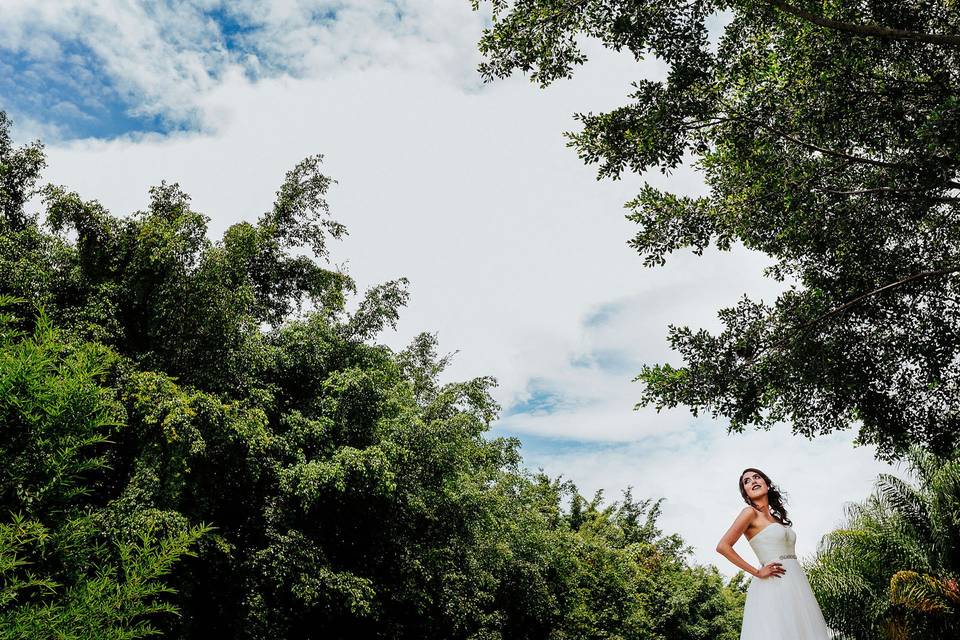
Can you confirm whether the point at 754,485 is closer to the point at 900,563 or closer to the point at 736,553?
the point at 736,553

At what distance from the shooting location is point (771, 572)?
461 centimetres

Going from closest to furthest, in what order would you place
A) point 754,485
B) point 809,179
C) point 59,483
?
point 59,483 < point 754,485 < point 809,179

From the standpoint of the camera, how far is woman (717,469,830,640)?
4.46 meters

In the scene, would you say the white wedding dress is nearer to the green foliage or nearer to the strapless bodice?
the strapless bodice

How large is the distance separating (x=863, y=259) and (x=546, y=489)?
79.5 feet

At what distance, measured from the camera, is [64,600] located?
4.62m

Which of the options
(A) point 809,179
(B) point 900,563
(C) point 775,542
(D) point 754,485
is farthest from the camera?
(B) point 900,563

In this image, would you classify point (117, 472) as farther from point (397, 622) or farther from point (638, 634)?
point (638, 634)

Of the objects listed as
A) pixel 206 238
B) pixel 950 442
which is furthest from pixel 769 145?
pixel 206 238

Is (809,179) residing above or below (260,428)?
above

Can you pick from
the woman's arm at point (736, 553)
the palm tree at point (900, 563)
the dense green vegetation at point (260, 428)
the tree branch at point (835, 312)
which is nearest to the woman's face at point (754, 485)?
the woman's arm at point (736, 553)

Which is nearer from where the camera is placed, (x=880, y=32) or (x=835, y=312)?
(x=880, y=32)

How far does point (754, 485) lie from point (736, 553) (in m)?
0.60

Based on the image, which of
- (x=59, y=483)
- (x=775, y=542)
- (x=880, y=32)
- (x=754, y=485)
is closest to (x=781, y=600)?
(x=775, y=542)
